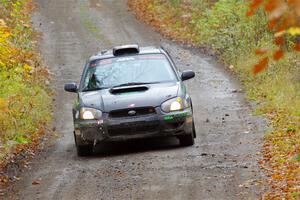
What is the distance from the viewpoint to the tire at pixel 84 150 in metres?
12.0

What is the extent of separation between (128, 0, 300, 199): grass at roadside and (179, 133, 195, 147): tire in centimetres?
121

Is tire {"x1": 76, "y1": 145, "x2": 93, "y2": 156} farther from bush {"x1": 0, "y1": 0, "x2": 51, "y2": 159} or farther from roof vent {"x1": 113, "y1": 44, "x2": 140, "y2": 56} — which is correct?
roof vent {"x1": 113, "y1": 44, "x2": 140, "y2": 56}

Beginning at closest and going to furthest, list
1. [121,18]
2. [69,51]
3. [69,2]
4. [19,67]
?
[19,67], [69,51], [121,18], [69,2]

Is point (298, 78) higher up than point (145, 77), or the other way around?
point (145, 77)

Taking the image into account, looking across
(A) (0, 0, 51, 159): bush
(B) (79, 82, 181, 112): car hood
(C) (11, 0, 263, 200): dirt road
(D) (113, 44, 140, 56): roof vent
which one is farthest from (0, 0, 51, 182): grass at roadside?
(D) (113, 44, 140, 56): roof vent

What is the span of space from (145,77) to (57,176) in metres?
2.83

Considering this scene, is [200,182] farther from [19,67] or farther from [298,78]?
[19,67]

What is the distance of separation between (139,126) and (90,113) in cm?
85

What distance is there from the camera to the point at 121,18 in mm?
32688

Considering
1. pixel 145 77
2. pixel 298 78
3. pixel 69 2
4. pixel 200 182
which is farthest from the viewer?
pixel 69 2

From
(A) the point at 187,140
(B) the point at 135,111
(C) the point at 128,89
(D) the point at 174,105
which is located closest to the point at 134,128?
(B) the point at 135,111

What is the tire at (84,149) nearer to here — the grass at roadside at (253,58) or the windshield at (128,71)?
the windshield at (128,71)

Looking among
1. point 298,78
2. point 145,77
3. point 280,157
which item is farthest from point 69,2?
point 280,157

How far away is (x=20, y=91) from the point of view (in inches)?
755
